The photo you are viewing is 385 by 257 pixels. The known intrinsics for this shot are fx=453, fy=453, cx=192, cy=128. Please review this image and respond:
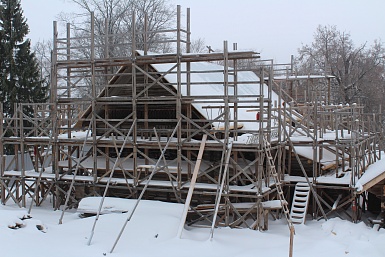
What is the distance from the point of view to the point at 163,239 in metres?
12.4

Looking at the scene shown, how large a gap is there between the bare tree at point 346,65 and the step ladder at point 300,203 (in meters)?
24.4

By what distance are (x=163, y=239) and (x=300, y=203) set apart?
5860 millimetres

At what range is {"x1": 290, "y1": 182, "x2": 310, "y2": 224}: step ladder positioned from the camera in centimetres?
1558

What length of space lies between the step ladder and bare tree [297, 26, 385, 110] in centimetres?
2438

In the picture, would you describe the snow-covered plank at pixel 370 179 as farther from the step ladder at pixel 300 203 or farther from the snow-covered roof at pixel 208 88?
the snow-covered roof at pixel 208 88

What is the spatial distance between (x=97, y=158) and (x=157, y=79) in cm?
490

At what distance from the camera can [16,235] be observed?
39.1 ft

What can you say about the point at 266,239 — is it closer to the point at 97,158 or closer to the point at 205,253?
the point at 205,253

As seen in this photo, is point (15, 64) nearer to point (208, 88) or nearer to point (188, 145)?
point (208, 88)

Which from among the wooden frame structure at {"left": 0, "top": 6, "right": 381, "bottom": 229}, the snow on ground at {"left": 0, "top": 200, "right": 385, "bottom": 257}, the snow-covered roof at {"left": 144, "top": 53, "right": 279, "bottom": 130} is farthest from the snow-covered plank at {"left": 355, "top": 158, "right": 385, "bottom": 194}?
the snow-covered roof at {"left": 144, "top": 53, "right": 279, "bottom": 130}

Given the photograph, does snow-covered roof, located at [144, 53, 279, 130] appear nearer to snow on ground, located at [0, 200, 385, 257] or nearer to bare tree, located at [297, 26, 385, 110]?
snow on ground, located at [0, 200, 385, 257]

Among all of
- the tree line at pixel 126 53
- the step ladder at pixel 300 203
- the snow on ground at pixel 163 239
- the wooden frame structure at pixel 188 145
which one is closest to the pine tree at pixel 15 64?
the tree line at pixel 126 53

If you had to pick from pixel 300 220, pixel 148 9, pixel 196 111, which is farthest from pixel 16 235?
pixel 148 9

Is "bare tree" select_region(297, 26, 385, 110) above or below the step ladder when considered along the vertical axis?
above
